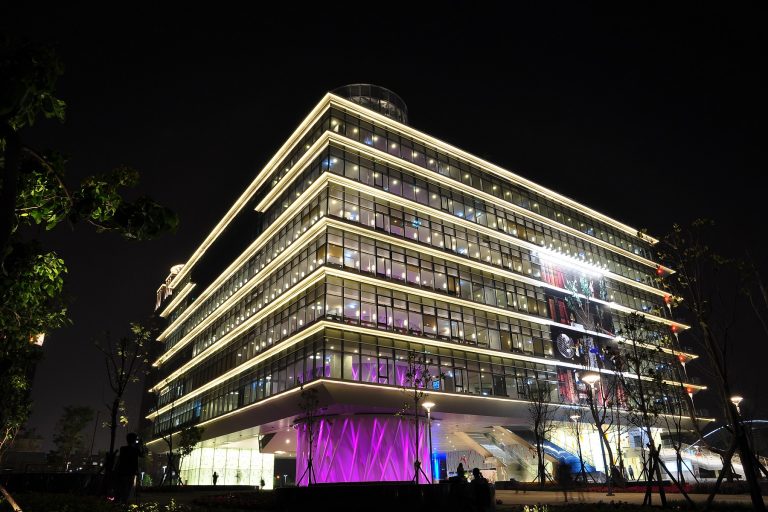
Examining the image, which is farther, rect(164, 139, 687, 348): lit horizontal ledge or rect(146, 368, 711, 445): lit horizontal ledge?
rect(164, 139, 687, 348): lit horizontal ledge

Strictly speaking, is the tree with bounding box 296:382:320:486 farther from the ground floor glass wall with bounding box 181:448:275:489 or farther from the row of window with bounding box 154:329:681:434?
the ground floor glass wall with bounding box 181:448:275:489

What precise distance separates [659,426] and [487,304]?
27.2 meters

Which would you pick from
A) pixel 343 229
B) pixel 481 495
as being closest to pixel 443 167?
pixel 343 229

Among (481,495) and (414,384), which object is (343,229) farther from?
(481,495)

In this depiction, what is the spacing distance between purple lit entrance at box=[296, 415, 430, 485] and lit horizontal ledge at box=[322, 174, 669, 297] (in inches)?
689

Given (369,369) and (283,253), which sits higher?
(283,253)

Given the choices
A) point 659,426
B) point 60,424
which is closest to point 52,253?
point 659,426

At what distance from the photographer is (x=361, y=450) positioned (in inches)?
1390

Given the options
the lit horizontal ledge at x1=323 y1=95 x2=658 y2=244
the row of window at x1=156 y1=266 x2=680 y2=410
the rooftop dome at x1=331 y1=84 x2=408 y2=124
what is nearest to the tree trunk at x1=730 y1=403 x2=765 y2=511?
the lit horizontal ledge at x1=323 y1=95 x2=658 y2=244

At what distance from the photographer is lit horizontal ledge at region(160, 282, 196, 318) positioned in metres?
71.6

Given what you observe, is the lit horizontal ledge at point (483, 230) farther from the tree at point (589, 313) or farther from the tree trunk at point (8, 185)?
→ the tree trunk at point (8, 185)

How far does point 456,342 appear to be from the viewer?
42.2 m

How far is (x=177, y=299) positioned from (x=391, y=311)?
161ft

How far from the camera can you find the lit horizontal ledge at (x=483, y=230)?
41.1 metres
